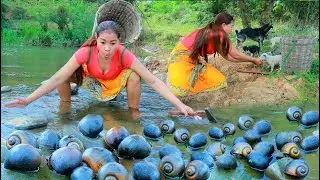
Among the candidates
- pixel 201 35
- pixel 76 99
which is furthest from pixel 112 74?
pixel 201 35

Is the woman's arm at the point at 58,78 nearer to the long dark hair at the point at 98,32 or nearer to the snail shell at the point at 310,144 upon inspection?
the long dark hair at the point at 98,32

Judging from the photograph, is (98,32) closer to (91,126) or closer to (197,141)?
(91,126)

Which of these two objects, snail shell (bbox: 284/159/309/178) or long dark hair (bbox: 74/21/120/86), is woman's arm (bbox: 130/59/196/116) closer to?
long dark hair (bbox: 74/21/120/86)

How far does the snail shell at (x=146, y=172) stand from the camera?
3012mm

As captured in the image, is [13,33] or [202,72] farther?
[13,33]

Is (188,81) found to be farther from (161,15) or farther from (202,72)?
(161,15)

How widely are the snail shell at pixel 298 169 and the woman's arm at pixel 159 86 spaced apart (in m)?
1.18

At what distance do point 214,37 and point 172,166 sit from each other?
302cm

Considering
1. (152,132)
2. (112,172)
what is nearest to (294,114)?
(152,132)

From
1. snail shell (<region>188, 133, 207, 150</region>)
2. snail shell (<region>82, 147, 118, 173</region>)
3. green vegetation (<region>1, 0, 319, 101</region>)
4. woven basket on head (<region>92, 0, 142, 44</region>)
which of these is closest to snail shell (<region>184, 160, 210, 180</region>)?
snail shell (<region>82, 147, 118, 173</region>)

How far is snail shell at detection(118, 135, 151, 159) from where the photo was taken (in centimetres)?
341

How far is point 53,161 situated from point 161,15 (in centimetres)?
1964

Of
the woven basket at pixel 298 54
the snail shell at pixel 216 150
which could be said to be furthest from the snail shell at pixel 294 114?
the woven basket at pixel 298 54

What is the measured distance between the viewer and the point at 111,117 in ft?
16.6
